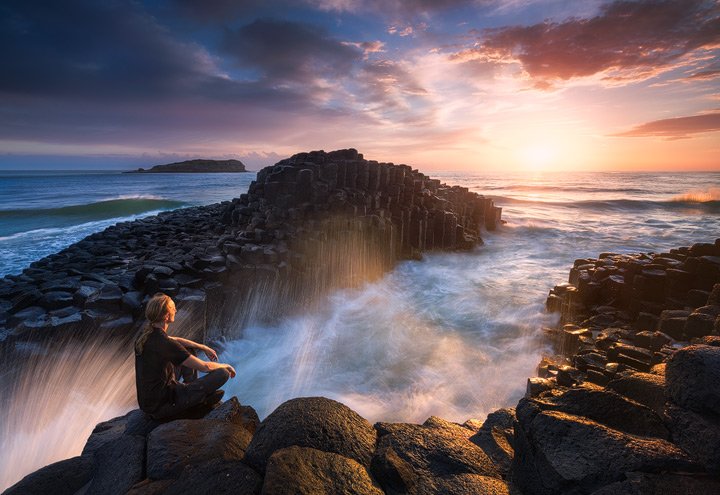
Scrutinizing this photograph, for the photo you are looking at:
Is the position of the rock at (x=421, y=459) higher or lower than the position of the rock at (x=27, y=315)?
higher

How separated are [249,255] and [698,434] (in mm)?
10170

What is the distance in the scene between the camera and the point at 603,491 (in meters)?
2.26

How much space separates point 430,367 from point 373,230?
23.6ft

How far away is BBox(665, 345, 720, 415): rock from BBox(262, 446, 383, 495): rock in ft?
7.75

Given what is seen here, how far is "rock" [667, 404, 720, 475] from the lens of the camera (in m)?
2.31

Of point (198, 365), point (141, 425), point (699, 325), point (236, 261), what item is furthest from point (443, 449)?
point (236, 261)

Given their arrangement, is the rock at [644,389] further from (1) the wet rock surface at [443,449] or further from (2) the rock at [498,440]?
(2) the rock at [498,440]

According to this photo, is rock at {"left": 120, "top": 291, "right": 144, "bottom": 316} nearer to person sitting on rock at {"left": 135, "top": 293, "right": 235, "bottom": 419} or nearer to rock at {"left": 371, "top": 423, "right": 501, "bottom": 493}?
person sitting on rock at {"left": 135, "top": 293, "right": 235, "bottom": 419}

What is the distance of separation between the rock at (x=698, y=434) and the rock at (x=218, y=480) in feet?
9.92

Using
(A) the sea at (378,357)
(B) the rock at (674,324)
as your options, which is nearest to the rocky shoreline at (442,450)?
(A) the sea at (378,357)

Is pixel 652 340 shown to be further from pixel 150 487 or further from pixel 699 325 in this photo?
pixel 150 487

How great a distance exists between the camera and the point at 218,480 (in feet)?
8.48

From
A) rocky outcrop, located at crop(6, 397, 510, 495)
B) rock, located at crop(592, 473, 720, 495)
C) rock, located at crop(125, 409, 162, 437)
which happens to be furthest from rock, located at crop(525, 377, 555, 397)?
rock, located at crop(125, 409, 162, 437)

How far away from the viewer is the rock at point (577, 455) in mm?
2373
